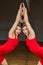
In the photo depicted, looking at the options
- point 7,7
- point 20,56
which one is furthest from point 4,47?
point 7,7

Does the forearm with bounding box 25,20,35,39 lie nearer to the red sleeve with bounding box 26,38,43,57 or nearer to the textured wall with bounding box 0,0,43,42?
the red sleeve with bounding box 26,38,43,57

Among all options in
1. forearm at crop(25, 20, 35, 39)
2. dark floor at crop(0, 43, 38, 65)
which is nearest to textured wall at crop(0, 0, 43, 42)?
dark floor at crop(0, 43, 38, 65)

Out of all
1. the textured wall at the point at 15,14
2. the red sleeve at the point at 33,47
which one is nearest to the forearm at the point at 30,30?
the red sleeve at the point at 33,47

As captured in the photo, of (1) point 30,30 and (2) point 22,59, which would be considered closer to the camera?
(1) point 30,30

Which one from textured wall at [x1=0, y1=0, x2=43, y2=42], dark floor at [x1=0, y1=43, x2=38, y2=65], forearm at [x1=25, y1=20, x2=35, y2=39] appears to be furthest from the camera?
textured wall at [x1=0, y1=0, x2=43, y2=42]

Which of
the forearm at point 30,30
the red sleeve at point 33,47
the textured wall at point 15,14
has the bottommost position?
the red sleeve at point 33,47

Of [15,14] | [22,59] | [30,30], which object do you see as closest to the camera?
[30,30]

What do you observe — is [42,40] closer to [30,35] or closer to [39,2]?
[39,2]

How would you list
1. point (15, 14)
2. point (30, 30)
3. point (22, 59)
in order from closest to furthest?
point (30, 30) → point (22, 59) → point (15, 14)

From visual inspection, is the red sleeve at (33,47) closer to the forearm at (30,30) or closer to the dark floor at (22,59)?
the forearm at (30,30)

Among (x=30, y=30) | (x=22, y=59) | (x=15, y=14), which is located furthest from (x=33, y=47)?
(x=15, y=14)

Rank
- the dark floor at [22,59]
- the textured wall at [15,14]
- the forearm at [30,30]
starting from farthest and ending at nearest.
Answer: the textured wall at [15,14] < the dark floor at [22,59] < the forearm at [30,30]

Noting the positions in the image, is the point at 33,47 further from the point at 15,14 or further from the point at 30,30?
the point at 15,14

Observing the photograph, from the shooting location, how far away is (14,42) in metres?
0.98
